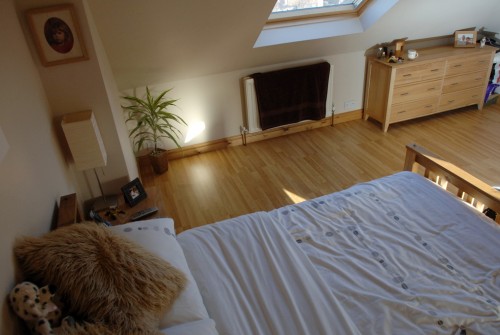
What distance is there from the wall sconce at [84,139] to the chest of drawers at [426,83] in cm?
312

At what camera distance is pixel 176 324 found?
1321mm

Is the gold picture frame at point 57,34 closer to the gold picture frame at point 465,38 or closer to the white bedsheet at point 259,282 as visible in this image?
the white bedsheet at point 259,282

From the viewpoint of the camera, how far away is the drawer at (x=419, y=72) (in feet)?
13.0

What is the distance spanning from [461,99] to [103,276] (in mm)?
4595

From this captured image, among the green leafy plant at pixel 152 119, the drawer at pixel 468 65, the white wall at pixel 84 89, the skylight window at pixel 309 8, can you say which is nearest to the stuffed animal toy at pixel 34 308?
the white wall at pixel 84 89

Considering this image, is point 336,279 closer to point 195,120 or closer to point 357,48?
point 195,120

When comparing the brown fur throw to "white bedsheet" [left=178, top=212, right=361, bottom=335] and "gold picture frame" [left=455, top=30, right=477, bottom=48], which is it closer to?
"white bedsheet" [left=178, top=212, right=361, bottom=335]

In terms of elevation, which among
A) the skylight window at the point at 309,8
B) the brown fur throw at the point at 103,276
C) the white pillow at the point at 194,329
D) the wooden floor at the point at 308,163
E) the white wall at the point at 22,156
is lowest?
the wooden floor at the point at 308,163

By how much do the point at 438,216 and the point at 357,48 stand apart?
2730 millimetres

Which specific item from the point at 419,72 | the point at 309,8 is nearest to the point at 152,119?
the point at 309,8

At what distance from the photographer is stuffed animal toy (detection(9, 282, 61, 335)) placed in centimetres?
112

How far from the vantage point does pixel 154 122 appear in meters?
3.58

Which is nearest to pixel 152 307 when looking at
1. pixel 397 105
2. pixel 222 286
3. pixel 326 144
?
pixel 222 286

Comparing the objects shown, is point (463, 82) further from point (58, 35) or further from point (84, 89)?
point (58, 35)
